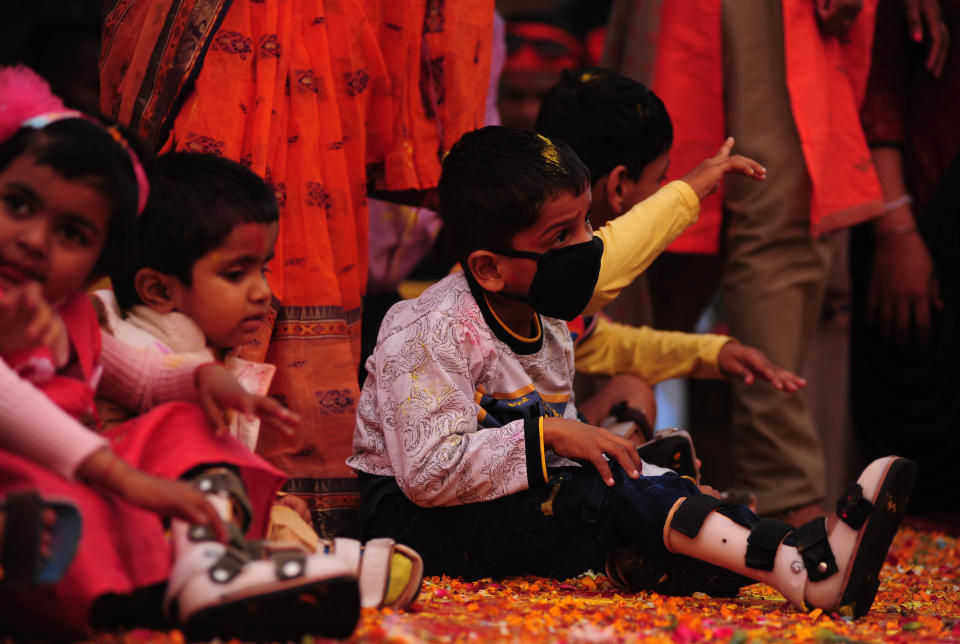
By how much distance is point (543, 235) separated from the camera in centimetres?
242

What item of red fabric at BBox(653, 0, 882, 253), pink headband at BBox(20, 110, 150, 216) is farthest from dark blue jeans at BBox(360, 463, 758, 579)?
red fabric at BBox(653, 0, 882, 253)

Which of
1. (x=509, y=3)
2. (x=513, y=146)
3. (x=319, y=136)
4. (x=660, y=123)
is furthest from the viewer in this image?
(x=509, y=3)

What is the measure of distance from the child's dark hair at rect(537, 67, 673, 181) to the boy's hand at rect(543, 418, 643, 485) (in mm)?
1051

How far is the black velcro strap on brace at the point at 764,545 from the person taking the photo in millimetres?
2062

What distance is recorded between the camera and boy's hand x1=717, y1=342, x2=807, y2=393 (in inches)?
112

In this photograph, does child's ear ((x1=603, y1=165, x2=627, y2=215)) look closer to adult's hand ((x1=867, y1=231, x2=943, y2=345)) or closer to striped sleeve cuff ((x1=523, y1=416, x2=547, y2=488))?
striped sleeve cuff ((x1=523, y1=416, x2=547, y2=488))

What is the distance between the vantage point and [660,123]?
10.2 feet

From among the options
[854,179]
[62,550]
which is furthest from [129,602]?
[854,179]

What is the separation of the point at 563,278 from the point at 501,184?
0.24 m

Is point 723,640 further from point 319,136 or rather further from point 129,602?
point 319,136

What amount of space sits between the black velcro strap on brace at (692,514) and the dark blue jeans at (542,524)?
0.10 ft

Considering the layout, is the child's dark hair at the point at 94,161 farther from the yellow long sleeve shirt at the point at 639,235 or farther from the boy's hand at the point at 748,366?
the boy's hand at the point at 748,366

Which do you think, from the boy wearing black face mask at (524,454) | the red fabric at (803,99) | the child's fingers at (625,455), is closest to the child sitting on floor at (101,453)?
the boy wearing black face mask at (524,454)

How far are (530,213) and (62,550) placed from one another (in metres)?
1.28
